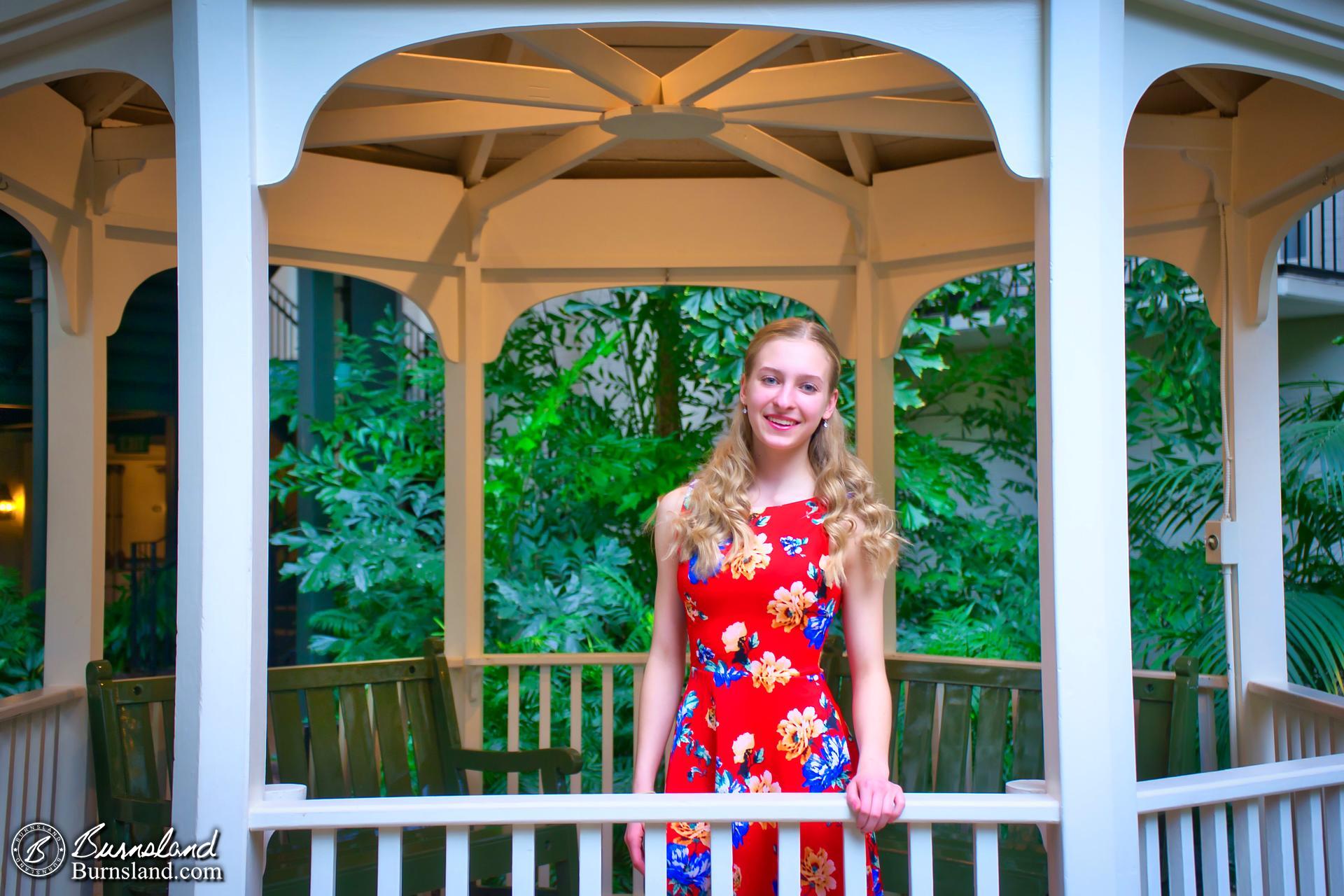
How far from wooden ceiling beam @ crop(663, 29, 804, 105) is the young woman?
0.78 meters

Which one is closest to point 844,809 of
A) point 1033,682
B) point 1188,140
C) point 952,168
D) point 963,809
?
point 963,809

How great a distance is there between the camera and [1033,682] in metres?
3.49

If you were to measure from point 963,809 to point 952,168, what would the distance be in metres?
2.77

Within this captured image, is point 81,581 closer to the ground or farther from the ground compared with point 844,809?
farther from the ground

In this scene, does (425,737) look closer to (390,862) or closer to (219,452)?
(390,862)

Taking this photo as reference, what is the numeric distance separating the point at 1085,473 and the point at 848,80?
1.29 m

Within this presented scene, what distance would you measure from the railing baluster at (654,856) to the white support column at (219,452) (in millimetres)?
753

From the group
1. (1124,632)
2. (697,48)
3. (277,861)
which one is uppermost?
(697,48)

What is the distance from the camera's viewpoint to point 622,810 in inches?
80.0

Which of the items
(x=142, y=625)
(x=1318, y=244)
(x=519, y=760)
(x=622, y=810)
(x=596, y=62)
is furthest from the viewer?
(x=1318, y=244)

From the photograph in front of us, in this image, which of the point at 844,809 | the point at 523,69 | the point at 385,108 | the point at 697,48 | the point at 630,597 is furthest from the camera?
the point at 630,597

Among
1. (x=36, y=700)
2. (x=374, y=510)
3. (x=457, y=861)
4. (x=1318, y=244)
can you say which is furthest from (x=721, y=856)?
(x=1318, y=244)

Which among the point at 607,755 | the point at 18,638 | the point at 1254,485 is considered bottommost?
the point at 607,755

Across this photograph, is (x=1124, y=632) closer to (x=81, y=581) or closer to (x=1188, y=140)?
(x=1188, y=140)
